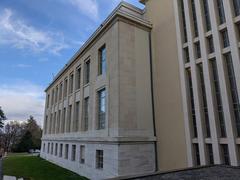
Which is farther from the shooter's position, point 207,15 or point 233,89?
point 207,15

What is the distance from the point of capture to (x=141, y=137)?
39.3 feet

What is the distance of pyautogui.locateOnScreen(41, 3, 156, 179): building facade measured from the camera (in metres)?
11.5

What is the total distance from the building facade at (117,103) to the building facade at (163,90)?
0.20 feet

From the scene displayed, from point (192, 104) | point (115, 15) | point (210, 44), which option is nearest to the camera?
point (210, 44)

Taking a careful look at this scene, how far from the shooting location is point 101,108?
14.5m

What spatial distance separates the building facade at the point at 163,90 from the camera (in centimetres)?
928

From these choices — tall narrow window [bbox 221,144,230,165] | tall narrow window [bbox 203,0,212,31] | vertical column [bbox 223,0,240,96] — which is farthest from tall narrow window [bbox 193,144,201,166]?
tall narrow window [bbox 203,0,212,31]

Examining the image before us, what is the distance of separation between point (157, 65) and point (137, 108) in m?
3.51

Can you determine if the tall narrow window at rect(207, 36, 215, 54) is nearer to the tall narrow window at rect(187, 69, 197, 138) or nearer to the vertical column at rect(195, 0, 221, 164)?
the vertical column at rect(195, 0, 221, 164)

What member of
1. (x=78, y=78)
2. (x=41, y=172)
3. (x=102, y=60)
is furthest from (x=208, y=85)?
(x=41, y=172)

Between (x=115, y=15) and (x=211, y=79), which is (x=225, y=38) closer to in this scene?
(x=211, y=79)

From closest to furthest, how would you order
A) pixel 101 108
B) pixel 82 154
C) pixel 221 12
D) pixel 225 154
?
pixel 225 154 < pixel 221 12 < pixel 101 108 < pixel 82 154

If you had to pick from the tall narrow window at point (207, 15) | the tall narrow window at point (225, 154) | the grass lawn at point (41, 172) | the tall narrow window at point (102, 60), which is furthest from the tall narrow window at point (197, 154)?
the tall narrow window at point (102, 60)

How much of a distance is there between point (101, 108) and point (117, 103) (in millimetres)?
2984
